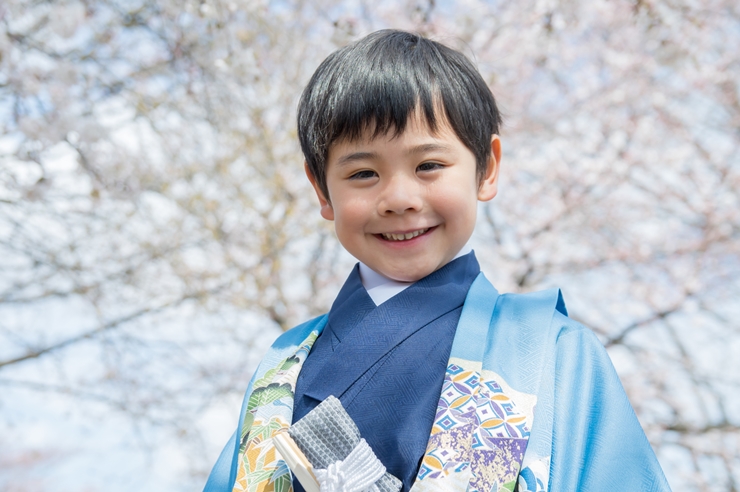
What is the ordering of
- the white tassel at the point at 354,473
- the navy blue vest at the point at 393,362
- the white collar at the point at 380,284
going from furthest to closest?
the white collar at the point at 380,284 < the navy blue vest at the point at 393,362 < the white tassel at the point at 354,473

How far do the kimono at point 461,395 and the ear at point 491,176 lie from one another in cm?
13

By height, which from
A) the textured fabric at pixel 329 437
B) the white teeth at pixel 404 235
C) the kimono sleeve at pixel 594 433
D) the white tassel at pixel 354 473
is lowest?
the kimono sleeve at pixel 594 433

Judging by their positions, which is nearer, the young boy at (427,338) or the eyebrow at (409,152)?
the young boy at (427,338)

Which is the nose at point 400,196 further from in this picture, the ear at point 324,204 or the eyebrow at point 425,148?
the ear at point 324,204

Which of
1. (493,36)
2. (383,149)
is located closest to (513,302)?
(383,149)

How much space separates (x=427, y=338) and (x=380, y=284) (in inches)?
7.3

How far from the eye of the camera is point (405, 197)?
1192 millimetres

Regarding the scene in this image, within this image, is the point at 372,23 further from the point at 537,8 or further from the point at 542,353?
the point at 542,353

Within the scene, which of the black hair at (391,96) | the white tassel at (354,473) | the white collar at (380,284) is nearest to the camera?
the white tassel at (354,473)

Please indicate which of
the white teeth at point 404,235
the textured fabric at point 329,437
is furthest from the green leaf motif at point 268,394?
the white teeth at point 404,235

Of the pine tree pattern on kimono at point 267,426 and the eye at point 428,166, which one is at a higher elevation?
the eye at point 428,166

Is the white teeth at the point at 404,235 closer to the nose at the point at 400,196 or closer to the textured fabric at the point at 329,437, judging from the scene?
the nose at the point at 400,196

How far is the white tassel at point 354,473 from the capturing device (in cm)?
100

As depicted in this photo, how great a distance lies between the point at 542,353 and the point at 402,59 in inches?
24.0
